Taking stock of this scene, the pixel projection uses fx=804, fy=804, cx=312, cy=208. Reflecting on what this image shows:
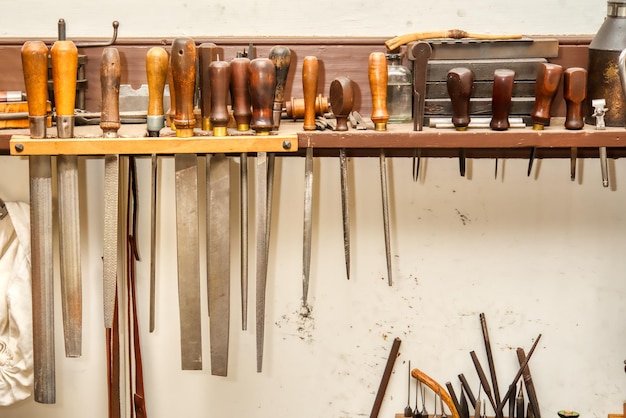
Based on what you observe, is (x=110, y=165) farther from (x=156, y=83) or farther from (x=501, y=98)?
(x=501, y=98)

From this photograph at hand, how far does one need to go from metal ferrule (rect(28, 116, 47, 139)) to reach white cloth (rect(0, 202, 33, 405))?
1.28 ft

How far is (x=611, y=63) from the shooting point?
1.65m

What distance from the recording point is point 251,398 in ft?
6.64

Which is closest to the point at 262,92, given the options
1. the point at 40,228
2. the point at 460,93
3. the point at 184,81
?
the point at 184,81

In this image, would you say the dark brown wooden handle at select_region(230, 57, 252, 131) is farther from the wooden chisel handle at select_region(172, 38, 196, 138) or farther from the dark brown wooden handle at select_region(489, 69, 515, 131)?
the dark brown wooden handle at select_region(489, 69, 515, 131)

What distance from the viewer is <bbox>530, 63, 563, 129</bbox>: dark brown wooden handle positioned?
159 cm

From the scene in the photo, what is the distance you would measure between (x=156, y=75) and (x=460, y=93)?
1.97 ft

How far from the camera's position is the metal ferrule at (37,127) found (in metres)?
1.56

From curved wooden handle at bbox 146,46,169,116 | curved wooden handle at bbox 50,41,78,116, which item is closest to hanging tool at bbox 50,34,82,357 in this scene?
curved wooden handle at bbox 50,41,78,116

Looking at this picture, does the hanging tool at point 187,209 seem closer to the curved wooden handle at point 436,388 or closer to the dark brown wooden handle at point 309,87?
the dark brown wooden handle at point 309,87

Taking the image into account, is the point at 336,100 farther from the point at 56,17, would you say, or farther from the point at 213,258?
the point at 56,17

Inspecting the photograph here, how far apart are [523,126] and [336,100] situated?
1.31 feet

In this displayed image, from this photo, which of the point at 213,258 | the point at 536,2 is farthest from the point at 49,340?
the point at 536,2

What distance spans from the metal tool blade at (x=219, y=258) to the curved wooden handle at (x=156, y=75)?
0.17 meters
